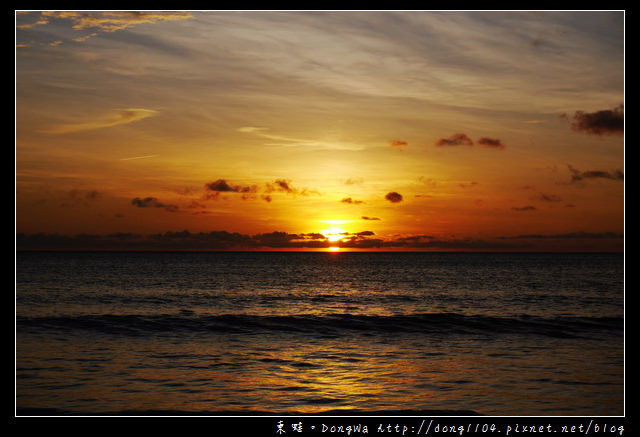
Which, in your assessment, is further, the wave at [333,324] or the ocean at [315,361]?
the wave at [333,324]

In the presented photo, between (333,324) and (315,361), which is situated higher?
(315,361)

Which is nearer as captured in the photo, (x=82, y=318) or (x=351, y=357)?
(x=351, y=357)

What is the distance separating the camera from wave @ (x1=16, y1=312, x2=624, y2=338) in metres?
31.9

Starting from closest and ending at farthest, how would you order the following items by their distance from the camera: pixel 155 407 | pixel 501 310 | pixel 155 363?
pixel 155 407 → pixel 155 363 → pixel 501 310

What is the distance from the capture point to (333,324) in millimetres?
36062

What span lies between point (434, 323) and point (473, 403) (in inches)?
798

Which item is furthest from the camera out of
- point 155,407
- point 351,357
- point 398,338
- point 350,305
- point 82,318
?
point 350,305

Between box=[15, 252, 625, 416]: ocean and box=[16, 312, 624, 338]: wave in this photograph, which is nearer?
box=[15, 252, 625, 416]: ocean

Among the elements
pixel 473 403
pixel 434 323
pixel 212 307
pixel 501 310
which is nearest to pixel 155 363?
pixel 473 403

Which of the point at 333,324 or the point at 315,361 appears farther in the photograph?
the point at 333,324

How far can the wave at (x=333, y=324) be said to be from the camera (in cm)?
3192
